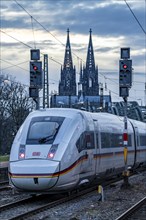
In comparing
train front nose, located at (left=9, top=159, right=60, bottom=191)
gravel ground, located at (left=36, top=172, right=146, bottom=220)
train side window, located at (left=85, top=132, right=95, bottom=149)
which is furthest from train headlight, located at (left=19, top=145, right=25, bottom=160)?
train side window, located at (left=85, top=132, right=95, bottom=149)

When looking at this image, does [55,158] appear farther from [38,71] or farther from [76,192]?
[38,71]

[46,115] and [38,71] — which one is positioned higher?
[38,71]

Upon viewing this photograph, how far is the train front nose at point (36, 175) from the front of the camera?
15078 millimetres

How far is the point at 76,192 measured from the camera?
1828cm

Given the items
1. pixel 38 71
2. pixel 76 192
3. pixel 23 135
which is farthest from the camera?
pixel 38 71

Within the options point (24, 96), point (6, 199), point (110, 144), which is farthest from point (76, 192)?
point (24, 96)

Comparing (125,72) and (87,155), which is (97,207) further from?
(125,72)

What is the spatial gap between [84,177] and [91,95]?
95.8 metres

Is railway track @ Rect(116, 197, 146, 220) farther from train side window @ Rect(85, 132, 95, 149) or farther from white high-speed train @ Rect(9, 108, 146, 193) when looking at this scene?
train side window @ Rect(85, 132, 95, 149)

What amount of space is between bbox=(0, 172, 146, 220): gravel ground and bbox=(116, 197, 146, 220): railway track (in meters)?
0.24

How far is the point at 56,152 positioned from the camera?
50.8 ft

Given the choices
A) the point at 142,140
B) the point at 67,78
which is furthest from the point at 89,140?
the point at 67,78

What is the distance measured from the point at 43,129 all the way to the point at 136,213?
413cm

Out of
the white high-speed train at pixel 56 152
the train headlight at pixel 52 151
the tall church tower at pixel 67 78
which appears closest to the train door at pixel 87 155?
the white high-speed train at pixel 56 152
